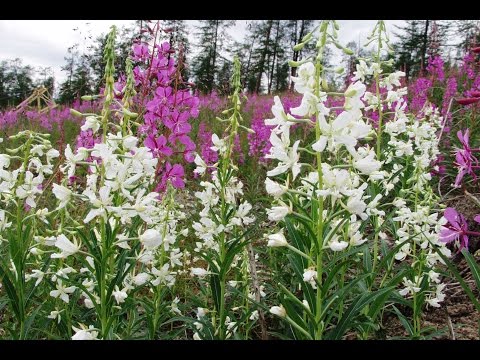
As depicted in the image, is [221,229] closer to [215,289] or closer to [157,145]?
[215,289]

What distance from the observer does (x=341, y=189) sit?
165 cm

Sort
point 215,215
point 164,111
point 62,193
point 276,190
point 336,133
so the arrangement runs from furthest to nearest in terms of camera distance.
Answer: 1. point 164,111
2. point 215,215
3. point 62,193
4. point 276,190
5. point 336,133

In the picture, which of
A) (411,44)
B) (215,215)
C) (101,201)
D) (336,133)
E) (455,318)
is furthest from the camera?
(411,44)

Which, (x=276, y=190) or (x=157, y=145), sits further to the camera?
(x=157, y=145)

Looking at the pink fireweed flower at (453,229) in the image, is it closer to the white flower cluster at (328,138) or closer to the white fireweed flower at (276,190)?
the white flower cluster at (328,138)

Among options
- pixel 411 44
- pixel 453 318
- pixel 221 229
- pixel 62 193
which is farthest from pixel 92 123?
pixel 411 44

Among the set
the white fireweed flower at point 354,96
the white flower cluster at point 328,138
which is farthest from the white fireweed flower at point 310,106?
the white fireweed flower at point 354,96

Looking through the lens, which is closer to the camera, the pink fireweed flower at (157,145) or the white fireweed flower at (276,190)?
the white fireweed flower at (276,190)

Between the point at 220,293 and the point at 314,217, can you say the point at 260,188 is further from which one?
the point at 314,217

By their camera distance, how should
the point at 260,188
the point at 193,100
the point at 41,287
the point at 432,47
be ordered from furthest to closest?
the point at 432,47
the point at 260,188
the point at 193,100
the point at 41,287
